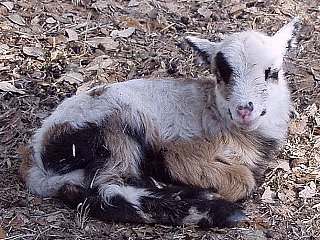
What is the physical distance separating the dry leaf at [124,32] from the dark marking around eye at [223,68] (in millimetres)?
2199

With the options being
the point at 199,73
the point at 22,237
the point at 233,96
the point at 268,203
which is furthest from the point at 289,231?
the point at 199,73

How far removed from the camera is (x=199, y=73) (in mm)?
6684

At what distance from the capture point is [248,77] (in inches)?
194

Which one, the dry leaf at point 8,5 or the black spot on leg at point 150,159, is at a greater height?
the black spot on leg at point 150,159

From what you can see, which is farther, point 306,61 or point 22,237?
point 306,61

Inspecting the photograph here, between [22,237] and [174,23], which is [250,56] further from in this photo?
[174,23]

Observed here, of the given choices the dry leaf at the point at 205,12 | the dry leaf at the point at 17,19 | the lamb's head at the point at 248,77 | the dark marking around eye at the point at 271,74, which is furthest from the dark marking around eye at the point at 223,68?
the dry leaf at the point at 17,19

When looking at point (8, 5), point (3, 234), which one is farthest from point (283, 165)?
point (8, 5)

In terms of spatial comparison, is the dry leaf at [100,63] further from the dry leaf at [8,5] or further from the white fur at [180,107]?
the white fur at [180,107]

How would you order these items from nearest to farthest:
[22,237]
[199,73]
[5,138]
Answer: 1. [22,237]
2. [5,138]
3. [199,73]

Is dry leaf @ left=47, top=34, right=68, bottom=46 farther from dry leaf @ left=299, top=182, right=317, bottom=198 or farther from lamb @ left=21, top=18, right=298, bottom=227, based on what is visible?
dry leaf @ left=299, top=182, right=317, bottom=198

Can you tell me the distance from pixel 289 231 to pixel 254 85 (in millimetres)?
986

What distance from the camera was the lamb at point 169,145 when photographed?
4801mm

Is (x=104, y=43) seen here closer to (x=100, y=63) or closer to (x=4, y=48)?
(x=100, y=63)
